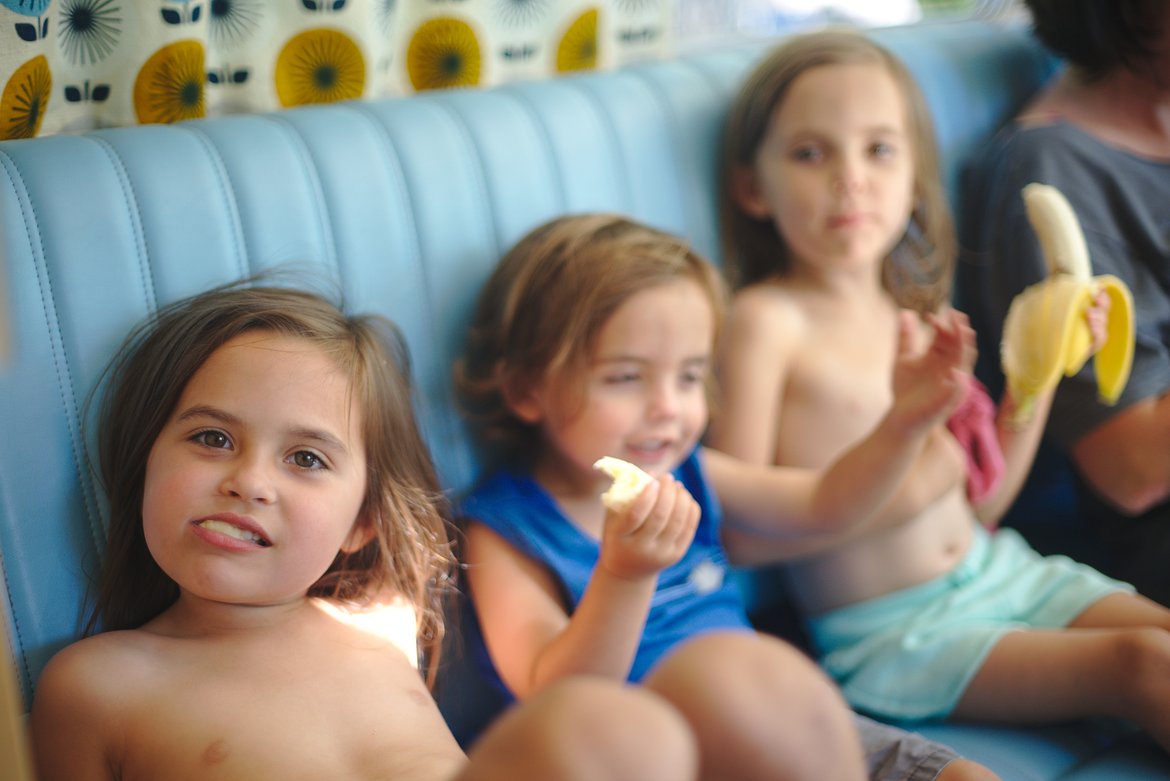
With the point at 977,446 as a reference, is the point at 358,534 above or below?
above

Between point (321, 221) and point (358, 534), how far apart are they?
33 centimetres

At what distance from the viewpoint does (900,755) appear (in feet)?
3.68

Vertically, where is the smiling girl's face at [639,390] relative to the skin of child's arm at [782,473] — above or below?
above

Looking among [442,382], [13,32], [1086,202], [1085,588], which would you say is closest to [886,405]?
[1085,588]

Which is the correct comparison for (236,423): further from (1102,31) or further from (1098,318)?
(1102,31)

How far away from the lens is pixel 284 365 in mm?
976

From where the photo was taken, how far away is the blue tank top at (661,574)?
1178 millimetres

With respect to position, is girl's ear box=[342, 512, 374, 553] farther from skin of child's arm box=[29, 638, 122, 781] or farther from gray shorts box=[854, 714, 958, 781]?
gray shorts box=[854, 714, 958, 781]

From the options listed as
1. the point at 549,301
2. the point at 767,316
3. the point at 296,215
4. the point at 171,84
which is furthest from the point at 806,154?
the point at 171,84

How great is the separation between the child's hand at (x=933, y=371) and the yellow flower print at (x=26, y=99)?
933mm

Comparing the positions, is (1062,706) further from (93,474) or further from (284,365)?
(93,474)

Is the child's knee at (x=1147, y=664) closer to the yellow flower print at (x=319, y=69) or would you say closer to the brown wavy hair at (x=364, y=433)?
the brown wavy hair at (x=364, y=433)

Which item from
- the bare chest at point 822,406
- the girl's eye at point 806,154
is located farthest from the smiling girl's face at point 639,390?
the girl's eye at point 806,154

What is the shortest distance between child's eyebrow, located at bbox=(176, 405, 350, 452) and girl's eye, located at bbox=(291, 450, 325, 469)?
1cm
